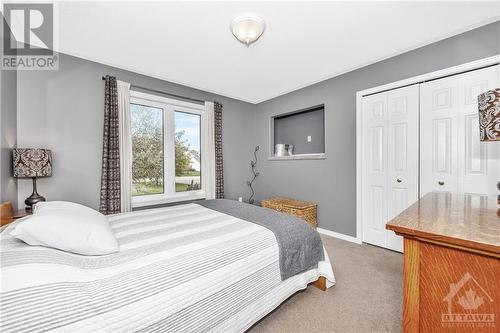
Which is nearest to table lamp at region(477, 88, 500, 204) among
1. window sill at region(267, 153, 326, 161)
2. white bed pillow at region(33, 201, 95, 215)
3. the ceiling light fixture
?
the ceiling light fixture

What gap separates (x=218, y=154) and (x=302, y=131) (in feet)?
5.74

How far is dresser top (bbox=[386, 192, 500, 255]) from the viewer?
2.29 ft

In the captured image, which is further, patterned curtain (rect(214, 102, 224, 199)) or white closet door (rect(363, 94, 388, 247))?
patterned curtain (rect(214, 102, 224, 199))

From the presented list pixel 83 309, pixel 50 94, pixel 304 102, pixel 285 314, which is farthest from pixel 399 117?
pixel 50 94

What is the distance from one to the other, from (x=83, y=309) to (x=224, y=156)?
346cm

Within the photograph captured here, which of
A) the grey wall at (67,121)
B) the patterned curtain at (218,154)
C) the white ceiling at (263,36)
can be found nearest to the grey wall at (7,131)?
the grey wall at (67,121)

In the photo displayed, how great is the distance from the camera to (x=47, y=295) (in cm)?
77

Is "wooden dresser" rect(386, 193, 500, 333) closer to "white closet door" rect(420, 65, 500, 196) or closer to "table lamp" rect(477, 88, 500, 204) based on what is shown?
"table lamp" rect(477, 88, 500, 204)

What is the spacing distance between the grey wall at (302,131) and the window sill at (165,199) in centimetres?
205

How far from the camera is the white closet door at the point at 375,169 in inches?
109

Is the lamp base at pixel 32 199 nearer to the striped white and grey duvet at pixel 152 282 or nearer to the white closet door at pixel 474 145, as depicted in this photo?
the striped white and grey duvet at pixel 152 282

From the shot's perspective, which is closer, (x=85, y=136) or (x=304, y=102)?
(x=85, y=136)

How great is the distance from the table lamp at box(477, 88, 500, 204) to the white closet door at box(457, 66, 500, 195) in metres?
1.41

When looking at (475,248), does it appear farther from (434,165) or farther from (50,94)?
(50,94)
